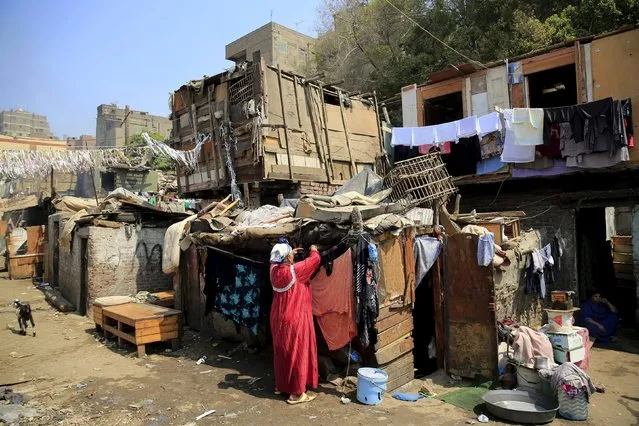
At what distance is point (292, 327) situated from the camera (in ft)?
18.3

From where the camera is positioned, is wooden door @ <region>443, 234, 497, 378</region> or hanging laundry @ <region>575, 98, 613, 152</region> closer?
wooden door @ <region>443, 234, 497, 378</region>

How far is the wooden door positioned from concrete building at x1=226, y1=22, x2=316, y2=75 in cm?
2627

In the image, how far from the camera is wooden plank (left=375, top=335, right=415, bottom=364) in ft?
19.1

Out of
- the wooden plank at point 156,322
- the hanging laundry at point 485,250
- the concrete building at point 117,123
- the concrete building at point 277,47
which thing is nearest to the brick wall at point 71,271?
the wooden plank at point 156,322

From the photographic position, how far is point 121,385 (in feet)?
20.4

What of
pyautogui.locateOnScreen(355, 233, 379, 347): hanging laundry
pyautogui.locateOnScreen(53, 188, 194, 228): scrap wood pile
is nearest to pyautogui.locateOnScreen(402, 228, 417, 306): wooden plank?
pyautogui.locateOnScreen(355, 233, 379, 347): hanging laundry

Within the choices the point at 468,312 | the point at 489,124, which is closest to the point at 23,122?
the point at 489,124

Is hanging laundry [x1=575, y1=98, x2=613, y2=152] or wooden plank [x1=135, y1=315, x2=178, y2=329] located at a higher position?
hanging laundry [x1=575, y1=98, x2=613, y2=152]

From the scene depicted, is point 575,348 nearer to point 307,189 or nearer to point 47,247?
point 307,189

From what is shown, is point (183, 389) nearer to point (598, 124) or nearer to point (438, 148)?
point (438, 148)

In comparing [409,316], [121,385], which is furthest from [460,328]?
[121,385]

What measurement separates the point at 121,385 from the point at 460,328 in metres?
5.27

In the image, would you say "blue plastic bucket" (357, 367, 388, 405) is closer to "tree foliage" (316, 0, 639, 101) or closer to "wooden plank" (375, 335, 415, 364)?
"wooden plank" (375, 335, 415, 364)

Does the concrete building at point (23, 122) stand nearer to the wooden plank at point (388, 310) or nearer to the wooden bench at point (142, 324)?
the wooden bench at point (142, 324)
